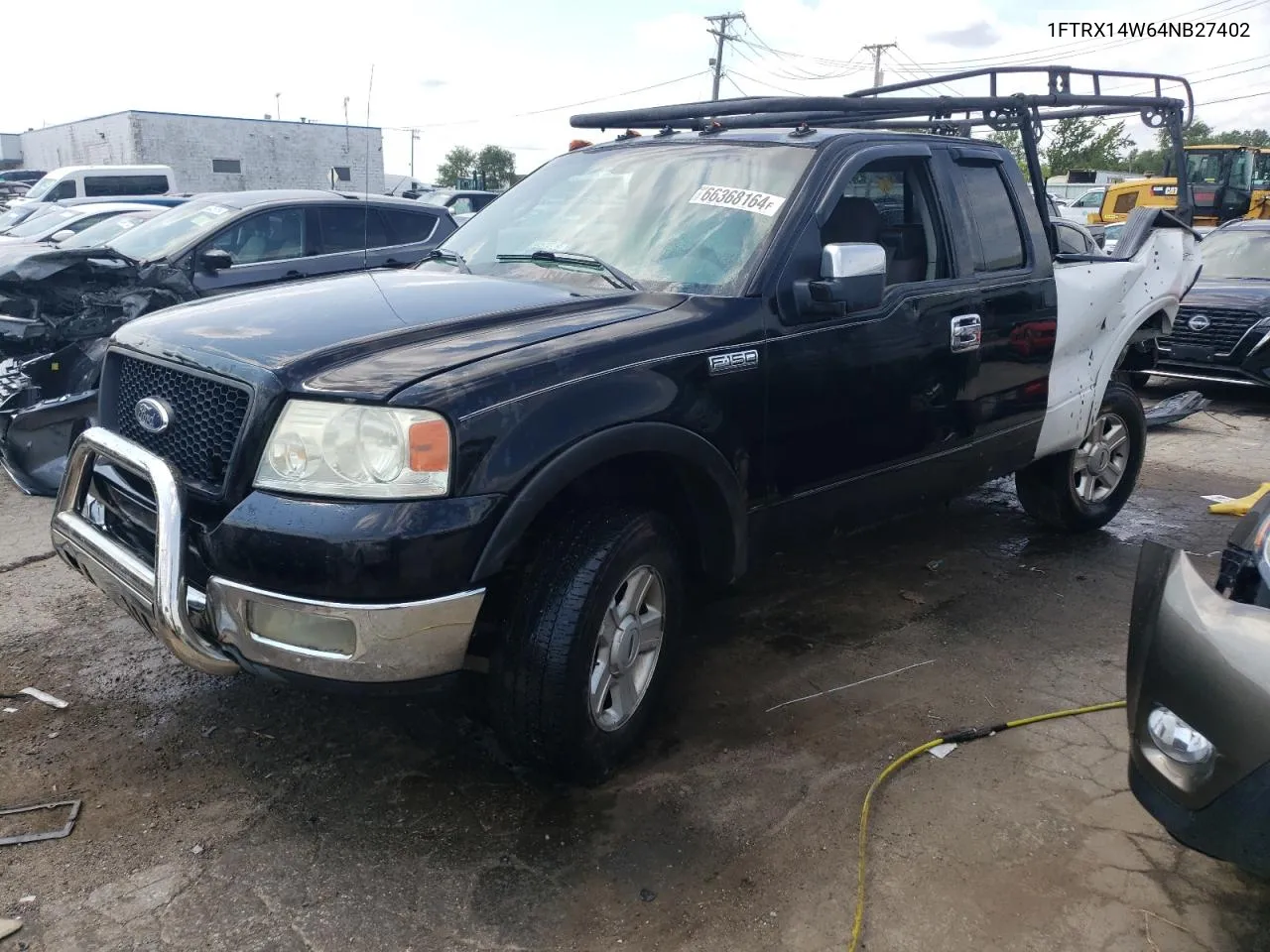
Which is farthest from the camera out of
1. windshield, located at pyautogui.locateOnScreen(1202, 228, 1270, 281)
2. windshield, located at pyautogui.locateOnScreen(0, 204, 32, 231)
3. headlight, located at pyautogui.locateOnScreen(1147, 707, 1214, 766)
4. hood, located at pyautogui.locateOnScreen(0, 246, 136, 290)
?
windshield, located at pyautogui.locateOnScreen(0, 204, 32, 231)

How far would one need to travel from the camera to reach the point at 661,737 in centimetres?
332

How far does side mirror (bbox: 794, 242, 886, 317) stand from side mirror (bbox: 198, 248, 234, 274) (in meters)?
5.21

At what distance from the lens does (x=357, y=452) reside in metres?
2.48

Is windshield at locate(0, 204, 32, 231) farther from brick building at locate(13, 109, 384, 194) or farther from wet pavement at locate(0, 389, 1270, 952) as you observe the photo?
brick building at locate(13, 109, 384, 194)

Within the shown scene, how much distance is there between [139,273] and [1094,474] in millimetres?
5973

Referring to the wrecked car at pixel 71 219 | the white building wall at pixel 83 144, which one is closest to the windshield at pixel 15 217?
the wrecked car at pixel 71 219

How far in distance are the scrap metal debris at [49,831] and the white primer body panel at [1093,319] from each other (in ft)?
13.4

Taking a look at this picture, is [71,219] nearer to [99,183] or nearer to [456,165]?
[99,183]

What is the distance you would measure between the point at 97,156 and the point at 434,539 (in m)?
48.6

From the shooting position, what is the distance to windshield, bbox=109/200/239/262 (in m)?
7.30

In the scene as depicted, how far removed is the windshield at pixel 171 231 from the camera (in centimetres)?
730

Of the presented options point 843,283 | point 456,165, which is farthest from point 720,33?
point 843,283

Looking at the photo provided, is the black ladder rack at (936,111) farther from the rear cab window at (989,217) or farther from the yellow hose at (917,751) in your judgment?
the yellow hose at (917,751)

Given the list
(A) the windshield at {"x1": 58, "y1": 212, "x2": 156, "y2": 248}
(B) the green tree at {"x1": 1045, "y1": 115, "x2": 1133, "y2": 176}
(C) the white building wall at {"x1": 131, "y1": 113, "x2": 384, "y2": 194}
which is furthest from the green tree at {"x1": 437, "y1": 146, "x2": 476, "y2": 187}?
(A) the windshield at {"x1": 58, "y1": 212, "x2": 156, "y2": 248}
